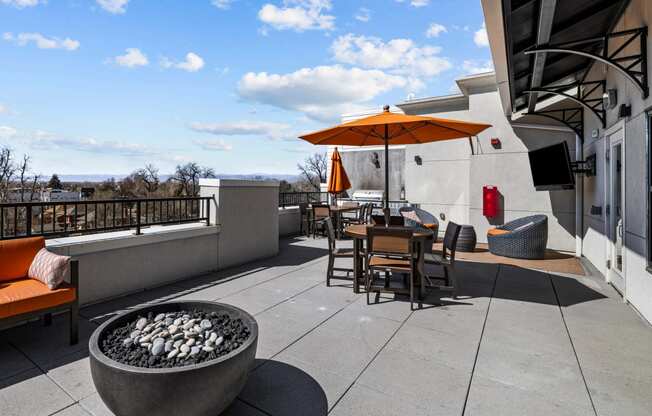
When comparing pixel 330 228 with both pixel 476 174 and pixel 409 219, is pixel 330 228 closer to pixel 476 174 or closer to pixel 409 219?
pixel 409 219

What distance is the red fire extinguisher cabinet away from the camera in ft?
23.7

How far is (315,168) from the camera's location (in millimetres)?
26078

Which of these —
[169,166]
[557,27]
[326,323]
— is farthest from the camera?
[169,166]

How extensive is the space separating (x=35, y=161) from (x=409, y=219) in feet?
60.1

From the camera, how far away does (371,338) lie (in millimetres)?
2775

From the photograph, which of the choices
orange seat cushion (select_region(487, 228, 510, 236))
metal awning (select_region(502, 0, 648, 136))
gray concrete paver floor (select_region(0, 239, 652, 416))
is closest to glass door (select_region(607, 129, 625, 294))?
gray concrete paver floor (select_region(0, 239, 652, 416))

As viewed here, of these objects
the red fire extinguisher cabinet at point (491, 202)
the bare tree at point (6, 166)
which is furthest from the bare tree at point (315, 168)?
the red fire extinguisher cabinet at point (491, 202)

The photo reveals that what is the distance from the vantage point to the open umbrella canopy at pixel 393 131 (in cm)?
384

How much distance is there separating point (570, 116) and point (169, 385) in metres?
7.89

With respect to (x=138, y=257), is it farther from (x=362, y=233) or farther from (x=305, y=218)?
(x=305, y=218)

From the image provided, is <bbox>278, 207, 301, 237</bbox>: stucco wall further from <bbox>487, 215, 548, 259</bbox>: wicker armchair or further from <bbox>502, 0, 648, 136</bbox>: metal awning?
<bbox>502, 0, 648, 136</bbox>: metal awning

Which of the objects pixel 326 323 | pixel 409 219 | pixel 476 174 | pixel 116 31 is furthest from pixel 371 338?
pixel 116 31

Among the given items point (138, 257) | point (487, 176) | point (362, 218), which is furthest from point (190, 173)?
point (487, 176)

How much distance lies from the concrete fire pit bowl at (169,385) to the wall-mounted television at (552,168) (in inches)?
234
